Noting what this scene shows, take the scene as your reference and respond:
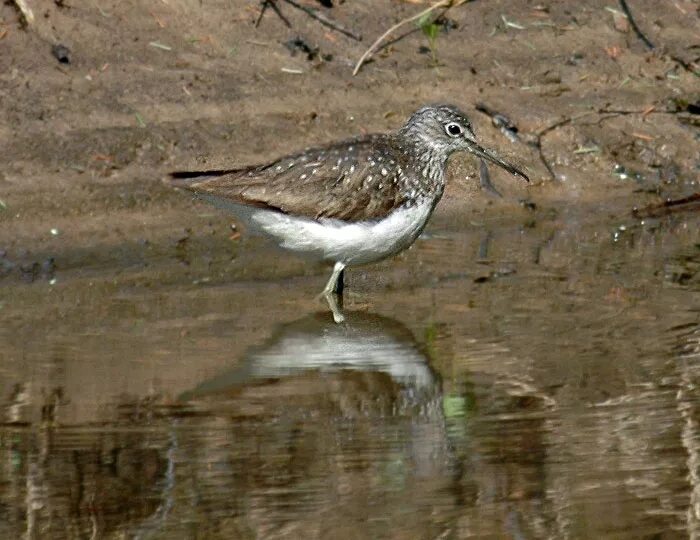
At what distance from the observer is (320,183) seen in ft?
30.2

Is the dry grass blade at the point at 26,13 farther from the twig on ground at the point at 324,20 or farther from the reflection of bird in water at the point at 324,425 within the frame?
the reflection of bird in water at the point at 324,425

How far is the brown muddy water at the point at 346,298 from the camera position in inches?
244

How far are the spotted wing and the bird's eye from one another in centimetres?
50

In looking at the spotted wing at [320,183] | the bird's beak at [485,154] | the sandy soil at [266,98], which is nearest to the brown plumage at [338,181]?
the spotted wing at [320,183]

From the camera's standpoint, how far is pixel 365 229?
9.11 m

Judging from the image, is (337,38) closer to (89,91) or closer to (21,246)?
(89,91)

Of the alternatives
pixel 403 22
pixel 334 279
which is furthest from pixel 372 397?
pixel 403 22

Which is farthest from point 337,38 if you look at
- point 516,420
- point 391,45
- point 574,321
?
point 516,420

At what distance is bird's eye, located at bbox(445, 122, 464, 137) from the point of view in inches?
386

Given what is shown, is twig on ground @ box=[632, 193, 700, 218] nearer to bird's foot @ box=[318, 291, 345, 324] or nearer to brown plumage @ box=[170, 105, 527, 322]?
brown plumage @ box=[170, 105, 527, 322]

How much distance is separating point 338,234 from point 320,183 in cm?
33

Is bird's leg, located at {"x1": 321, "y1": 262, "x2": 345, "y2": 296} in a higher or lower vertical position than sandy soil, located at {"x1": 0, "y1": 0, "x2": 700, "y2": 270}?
lower

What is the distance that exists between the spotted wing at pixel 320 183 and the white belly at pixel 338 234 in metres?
0.05

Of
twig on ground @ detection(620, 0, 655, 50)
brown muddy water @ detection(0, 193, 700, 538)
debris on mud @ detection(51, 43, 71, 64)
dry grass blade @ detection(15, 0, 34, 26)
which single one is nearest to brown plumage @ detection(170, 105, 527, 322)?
brown muddy water @ detection(0, 193, 700, 538)
